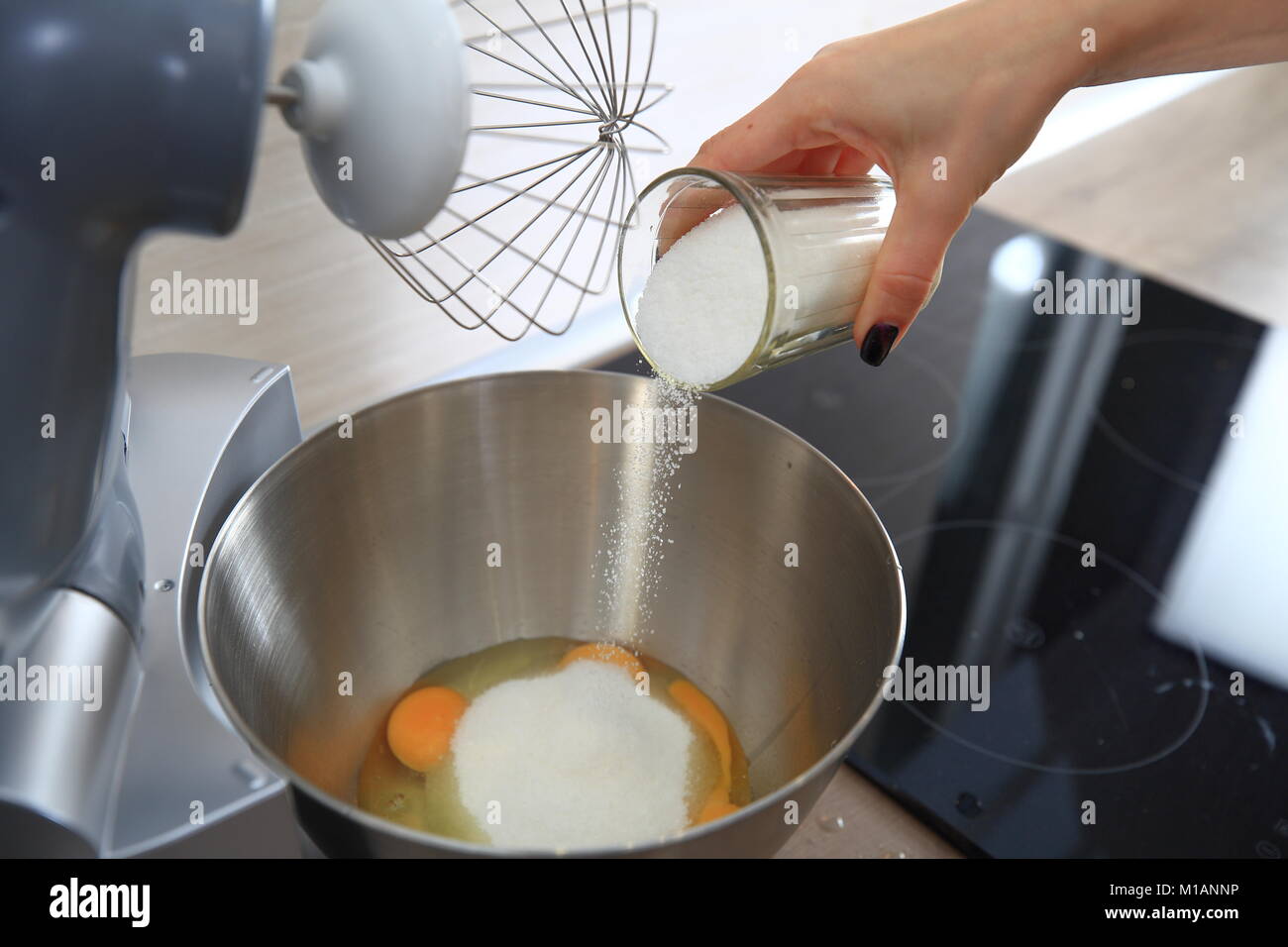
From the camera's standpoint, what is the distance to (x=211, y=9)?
289 mm

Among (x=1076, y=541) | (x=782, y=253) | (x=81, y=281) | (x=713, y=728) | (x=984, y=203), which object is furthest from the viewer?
(x=984, y=203)

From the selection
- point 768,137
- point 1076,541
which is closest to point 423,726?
point 768,137

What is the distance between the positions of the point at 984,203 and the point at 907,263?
2.71ft

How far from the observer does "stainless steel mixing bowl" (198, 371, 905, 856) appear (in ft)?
1.58

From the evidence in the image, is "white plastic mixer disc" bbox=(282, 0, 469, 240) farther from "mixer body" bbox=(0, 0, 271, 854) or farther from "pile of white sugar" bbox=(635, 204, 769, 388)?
"pile of white sugar" bbox=(635, 204, 769, 388)

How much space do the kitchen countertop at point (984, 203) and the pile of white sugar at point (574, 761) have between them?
3.5 inches

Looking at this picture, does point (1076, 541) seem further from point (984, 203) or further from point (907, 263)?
point (984, 203)

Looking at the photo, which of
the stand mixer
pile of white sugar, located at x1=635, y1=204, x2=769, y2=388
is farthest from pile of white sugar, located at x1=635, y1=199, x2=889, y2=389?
the stand mixer

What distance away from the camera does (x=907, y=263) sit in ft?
1.64

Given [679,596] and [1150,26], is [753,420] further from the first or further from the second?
[1150,26]

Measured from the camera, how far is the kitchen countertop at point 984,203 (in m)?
0.61

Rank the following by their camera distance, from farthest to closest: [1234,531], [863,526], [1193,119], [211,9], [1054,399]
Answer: [1193,119] < [1054,399] < [1234,531] < [863,526] < [211,9]

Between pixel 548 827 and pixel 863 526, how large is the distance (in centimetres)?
19
